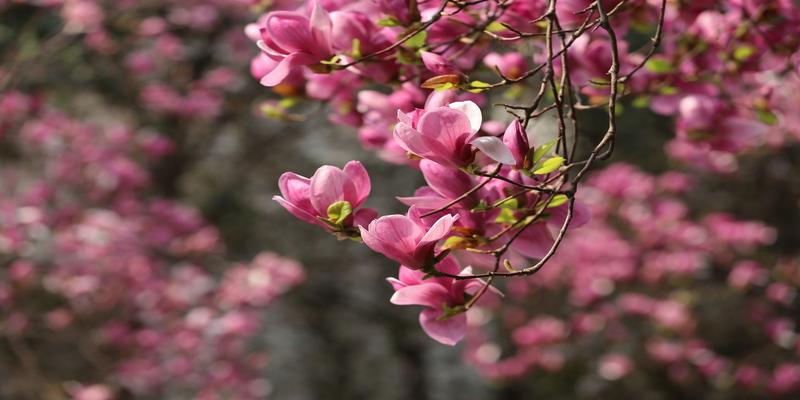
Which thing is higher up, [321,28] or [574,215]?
[321,28]

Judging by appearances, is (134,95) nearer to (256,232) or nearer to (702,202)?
(256,232)

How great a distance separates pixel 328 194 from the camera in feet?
2.09

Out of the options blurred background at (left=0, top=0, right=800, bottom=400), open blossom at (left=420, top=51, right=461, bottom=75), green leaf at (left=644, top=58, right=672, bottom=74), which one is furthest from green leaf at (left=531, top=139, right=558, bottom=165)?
blurred background at (left=0, top=0, right=800, bottom=400)

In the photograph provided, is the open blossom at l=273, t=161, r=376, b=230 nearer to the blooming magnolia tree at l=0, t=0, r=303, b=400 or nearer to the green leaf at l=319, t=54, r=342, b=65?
the green leaf at l=319, t=54, r=342, b=65

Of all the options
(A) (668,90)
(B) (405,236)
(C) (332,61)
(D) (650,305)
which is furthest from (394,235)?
(D) (650,305)

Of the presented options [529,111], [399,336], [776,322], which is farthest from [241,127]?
[529,111]

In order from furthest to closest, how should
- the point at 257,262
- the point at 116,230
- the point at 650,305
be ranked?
the point at 650,305 < the point at 257,262 < the point at 116,230

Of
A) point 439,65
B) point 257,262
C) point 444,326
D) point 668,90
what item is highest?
point 439,65

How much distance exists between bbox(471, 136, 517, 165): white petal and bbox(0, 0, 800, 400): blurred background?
215cm

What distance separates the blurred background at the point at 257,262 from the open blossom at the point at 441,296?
2070 millimetres

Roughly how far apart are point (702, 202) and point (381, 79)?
368 centimetres

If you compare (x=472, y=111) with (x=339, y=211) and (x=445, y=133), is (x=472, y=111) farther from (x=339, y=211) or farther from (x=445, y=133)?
(x=339, y=211)

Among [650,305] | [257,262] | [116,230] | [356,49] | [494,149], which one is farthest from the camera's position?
[650,305]

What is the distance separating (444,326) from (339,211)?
0.15m
